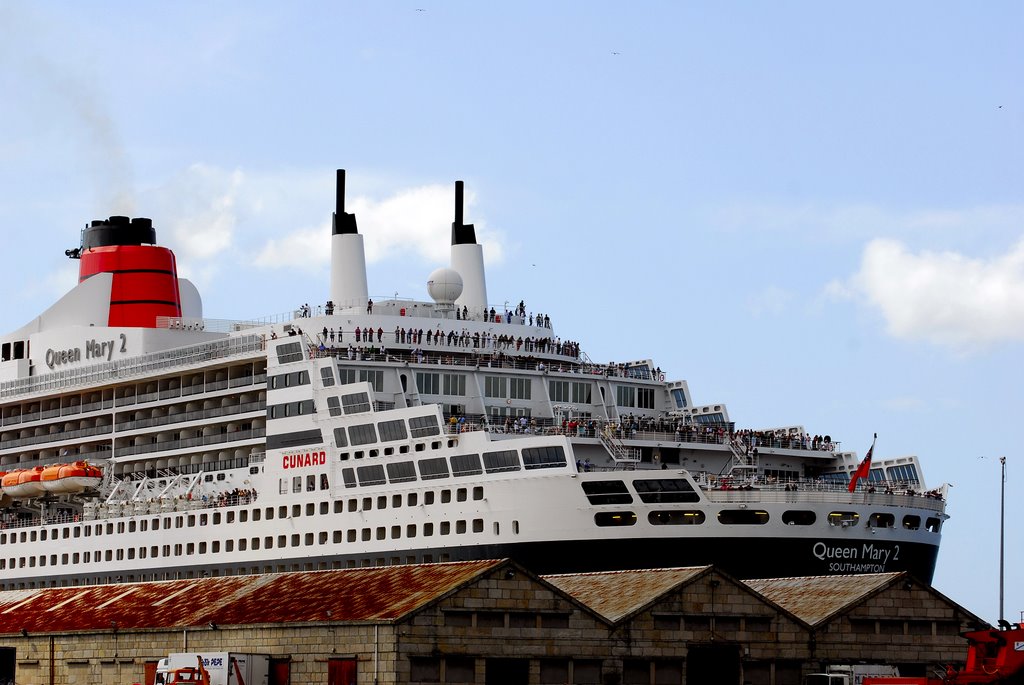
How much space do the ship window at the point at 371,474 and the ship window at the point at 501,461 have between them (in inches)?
215

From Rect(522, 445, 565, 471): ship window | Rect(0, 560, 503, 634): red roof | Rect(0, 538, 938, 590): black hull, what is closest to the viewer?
Rect(0, 560, 503, 634): red roof

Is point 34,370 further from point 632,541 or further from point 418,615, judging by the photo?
point 418,615

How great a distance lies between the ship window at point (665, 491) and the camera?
68875 millimetres

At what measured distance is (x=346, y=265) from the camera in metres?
88.8

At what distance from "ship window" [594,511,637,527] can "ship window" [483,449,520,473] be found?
362cm

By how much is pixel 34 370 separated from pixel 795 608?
5397cm

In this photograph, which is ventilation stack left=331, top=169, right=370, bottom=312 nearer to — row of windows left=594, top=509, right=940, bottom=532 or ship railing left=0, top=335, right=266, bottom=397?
ship railing left=0, top=335, right=266, bottom=397

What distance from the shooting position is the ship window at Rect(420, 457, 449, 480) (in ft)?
237

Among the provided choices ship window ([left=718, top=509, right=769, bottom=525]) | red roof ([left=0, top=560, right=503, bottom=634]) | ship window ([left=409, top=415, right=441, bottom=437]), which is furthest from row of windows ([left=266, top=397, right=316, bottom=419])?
ship window ([left=718, top=509, right=769, bottom=525])

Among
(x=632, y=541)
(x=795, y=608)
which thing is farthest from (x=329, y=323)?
(x=795, y=608)

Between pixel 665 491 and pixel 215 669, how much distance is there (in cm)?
2261

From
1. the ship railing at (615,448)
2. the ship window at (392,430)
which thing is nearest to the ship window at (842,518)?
the ship railing at (615,448)

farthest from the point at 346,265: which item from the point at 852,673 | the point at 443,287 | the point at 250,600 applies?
the point at 852,673

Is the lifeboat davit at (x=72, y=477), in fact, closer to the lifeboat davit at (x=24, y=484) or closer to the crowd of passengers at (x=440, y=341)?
the lifeboat davit at (x=24, y=484)
